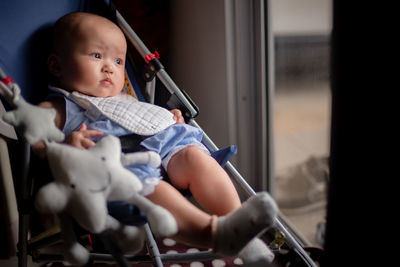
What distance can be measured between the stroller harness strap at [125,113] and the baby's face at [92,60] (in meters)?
0.03

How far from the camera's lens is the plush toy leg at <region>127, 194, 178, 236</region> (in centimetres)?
62

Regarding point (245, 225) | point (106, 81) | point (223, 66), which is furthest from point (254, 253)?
point (223, 66)

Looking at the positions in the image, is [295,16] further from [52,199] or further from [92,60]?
[52,199]

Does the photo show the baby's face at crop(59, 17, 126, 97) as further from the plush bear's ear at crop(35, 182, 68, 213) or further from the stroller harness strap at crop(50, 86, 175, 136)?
the plush bear's ear at crop(35, 182, 68, 213)

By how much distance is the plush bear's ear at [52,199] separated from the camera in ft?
1.95

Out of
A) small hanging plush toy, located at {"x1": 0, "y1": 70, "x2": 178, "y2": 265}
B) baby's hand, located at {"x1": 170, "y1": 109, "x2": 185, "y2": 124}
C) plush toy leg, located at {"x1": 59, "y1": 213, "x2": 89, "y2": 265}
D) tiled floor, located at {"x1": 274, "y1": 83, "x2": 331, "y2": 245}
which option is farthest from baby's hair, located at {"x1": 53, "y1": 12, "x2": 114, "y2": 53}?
tiled floor, located at {"x1": 274, "y1": 83, "x2": 331, "y2": 245}

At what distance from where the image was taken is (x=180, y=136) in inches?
34.9

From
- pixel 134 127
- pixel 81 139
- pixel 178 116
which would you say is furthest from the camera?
pixel 178 116

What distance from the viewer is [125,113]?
87 centimetres

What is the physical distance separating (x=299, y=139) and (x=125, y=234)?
64.9 inches

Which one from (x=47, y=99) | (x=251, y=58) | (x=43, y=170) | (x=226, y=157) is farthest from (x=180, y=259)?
(x=251, y=58)

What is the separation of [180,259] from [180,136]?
0.36m

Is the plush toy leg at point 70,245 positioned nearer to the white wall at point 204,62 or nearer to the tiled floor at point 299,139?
the white wall at point 204,62

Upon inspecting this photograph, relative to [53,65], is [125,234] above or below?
below
